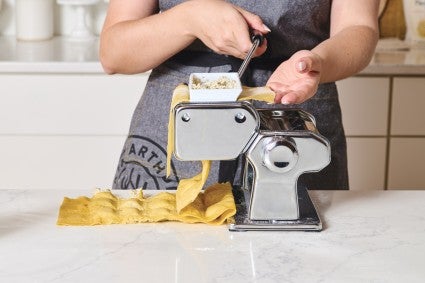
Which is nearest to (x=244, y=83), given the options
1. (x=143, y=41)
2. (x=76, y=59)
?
(x=143, y=41)

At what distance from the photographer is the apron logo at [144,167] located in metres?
1.45

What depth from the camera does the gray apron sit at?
4.79 feet

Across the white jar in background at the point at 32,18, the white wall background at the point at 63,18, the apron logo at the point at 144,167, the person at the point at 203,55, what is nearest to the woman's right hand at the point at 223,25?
the person at the point at 203,55

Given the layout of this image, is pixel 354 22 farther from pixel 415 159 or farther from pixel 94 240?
pixel 415 159

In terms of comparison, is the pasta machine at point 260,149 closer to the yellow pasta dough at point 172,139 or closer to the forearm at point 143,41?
the yellow pasta dough at point 172,139

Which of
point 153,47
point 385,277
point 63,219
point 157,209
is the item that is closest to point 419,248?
point 385,277

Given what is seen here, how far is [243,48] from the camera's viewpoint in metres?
1.23

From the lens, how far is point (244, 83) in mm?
1471

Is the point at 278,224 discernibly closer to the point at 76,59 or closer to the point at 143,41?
the point at 143,41

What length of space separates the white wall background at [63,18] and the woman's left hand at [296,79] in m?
1.73

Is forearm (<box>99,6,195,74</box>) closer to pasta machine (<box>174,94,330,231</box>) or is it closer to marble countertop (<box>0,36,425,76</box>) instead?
pasta machine (<box>174,94,330,231</box>)

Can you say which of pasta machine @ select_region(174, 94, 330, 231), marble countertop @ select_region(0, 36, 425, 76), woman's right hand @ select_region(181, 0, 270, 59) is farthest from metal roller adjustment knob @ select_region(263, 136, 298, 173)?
marble countertop @ select_region(0, 36, 425, 76)

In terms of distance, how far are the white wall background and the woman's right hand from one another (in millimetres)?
1538

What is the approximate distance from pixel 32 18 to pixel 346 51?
1535 mm
